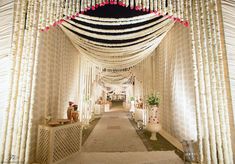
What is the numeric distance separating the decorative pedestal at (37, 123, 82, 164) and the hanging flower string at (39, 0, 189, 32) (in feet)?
5.49

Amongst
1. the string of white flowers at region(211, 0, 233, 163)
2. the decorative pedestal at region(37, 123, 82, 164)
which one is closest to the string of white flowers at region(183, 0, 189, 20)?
the string of white flowers at region(211, 0, 233, 163)

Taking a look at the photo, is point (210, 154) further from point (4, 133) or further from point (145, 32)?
point (4, 133)

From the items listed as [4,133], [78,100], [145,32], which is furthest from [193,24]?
[78,100]

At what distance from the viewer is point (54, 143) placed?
2.40m

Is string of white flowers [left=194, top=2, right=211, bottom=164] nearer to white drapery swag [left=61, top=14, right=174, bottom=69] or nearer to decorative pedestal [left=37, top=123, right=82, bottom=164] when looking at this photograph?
white drapery swag [left=61, top=14, right=174, bottom=69]

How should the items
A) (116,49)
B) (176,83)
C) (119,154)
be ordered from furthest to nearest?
(176,83) → (116,49) → (119,154)

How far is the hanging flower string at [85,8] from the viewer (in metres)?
2.09

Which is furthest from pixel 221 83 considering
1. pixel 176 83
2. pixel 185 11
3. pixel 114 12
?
pixel 114 12

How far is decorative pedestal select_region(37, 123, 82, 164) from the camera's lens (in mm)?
2348

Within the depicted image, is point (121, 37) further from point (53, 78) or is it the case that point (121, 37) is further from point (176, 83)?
point (176, 83)

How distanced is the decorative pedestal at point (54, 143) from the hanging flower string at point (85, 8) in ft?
5.49

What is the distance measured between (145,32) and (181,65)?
1305mm

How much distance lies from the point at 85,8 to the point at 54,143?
Answer: 2.19 meters

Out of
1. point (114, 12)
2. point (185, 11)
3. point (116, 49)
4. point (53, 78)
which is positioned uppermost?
point (114, 12)
